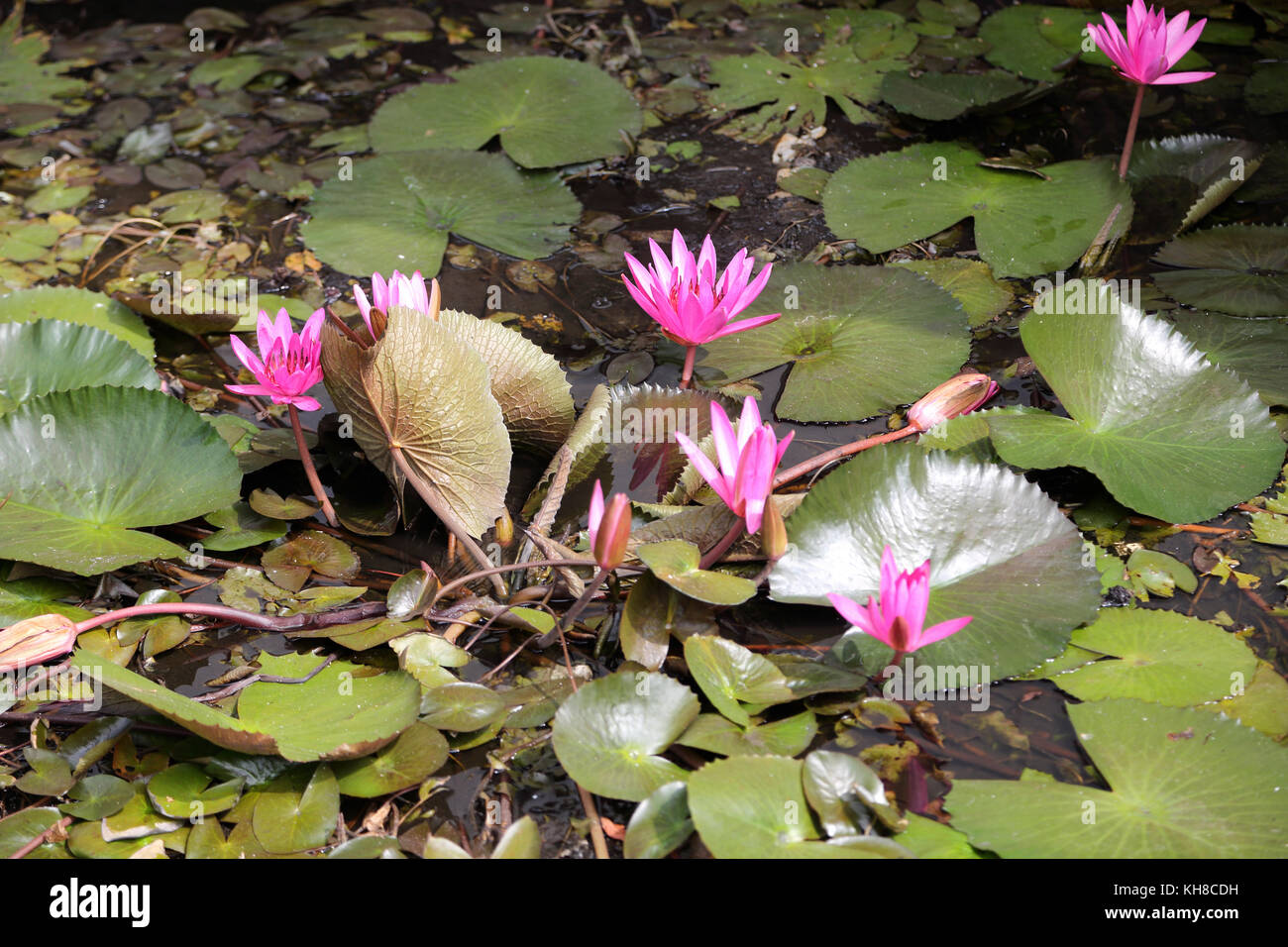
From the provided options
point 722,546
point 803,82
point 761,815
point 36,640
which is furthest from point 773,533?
point 803,82

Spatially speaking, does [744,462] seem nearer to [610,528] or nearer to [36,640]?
[610,528]

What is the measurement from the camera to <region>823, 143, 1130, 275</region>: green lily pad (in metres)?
2.70

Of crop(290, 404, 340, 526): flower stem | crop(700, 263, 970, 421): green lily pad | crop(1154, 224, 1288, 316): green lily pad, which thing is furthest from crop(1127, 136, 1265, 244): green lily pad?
crop(290, 404, 340, 526): flower stem

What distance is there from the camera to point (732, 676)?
1.74 meters

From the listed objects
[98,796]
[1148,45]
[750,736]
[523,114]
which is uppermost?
[1148,45]

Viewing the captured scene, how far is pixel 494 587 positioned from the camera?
1988 millimetres

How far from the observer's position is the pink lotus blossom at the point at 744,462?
1.68 metres

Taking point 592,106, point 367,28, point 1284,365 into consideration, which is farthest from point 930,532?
point 367,28

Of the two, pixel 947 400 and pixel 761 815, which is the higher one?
pixel 947 400

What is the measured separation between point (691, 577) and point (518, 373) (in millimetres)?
612

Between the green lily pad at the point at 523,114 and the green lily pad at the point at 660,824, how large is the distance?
220 centimetres

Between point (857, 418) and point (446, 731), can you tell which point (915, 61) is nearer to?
point (857, 418)

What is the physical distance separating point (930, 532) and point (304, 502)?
1.36 meters

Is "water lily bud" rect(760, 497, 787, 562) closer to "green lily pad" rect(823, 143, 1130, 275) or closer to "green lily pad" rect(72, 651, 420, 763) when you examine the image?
"green lily pad" rect(72, 651, 420, 763)
